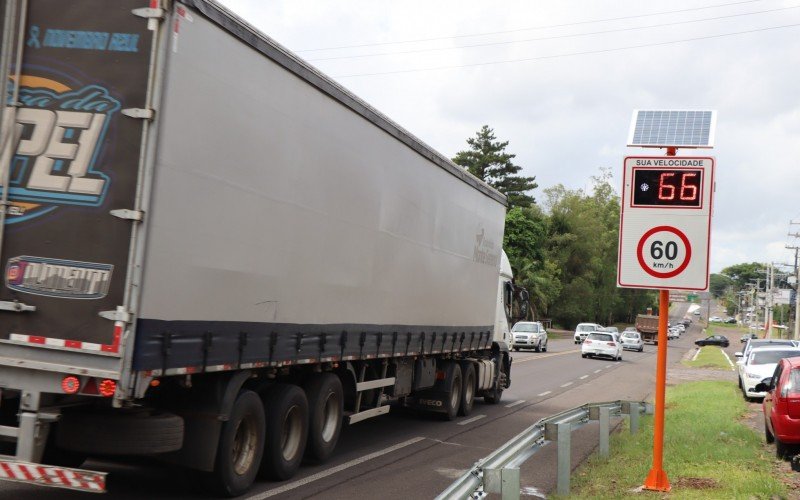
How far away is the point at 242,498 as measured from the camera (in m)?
8.29

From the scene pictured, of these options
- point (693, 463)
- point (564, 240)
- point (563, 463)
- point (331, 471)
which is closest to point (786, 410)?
point (693, 463)

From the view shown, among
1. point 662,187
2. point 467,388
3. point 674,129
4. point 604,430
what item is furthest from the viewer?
point 467,388

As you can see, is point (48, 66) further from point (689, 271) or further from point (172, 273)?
point (689, 271)

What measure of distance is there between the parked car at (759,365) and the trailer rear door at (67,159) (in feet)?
60.6

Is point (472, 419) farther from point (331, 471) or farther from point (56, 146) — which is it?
point (56, 146)

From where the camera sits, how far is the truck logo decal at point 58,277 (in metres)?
6.64

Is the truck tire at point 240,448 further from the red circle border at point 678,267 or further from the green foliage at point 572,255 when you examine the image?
the green foliage at point 572,255

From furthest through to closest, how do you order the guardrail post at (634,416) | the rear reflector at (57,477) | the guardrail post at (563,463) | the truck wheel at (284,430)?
the guardrail post at (634,416) < the guardrail post at (563,463) < the truck wheel at (284,430) < the rear reflector at (57,477)

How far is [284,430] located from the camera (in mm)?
9336

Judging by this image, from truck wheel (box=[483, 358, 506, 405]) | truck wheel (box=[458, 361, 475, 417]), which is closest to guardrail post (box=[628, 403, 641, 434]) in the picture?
truck wheel (box=[458, 361, 475, 417])

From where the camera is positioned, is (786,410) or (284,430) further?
(786,410)

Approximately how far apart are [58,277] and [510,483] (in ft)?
12.1

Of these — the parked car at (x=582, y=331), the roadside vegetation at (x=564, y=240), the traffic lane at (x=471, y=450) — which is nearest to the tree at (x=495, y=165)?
the roadside vegetation at (x=564, y=240)

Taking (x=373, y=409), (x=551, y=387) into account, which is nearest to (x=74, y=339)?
(x=373, y=409)
